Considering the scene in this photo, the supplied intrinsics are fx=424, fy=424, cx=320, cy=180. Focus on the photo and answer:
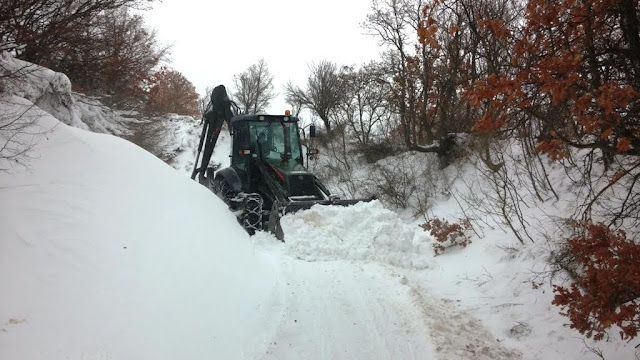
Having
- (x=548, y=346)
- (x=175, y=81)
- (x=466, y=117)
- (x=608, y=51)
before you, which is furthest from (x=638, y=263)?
(x=175, y=81)

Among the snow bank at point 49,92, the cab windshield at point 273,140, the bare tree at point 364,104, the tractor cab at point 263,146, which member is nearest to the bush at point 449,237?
the tractor cab at point 263,146

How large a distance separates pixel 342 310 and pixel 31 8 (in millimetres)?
5557

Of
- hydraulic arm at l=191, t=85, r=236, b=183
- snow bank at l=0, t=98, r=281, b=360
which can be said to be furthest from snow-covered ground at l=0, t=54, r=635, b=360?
hydraulic arm at l=191, t=85, r=236, b=183

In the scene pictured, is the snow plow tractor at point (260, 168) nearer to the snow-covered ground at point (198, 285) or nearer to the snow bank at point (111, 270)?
the snow-covered ground at point (198, 285)

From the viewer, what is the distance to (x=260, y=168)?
31.2 feet

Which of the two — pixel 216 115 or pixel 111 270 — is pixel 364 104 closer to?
pixel 216 115

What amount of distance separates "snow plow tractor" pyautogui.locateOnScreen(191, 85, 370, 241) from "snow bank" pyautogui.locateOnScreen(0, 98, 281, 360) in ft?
7.74

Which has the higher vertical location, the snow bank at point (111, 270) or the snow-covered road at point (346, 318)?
the snow bank at point (111, 270)

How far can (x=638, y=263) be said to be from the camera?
9.62ft

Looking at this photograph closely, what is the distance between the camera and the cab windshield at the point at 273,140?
9.68 metres

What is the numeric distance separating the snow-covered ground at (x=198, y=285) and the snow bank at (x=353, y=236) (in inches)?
1.7

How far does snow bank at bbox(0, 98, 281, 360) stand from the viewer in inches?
126

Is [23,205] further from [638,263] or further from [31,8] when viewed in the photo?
[638,263]

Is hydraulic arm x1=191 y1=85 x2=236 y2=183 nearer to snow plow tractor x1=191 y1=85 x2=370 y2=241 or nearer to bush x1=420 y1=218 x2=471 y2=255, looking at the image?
snow plow tractor x1=191 y1=85 x2=370 y2=241
